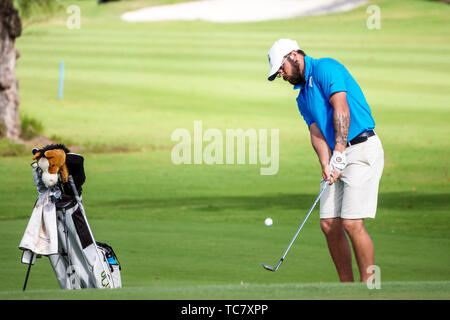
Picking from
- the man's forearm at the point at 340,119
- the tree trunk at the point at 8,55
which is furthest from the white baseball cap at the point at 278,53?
the tree trunk at the point at 8,55

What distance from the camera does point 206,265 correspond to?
8.93 meters

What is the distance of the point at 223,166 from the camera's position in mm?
20094

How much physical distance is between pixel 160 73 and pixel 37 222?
32150 millimetres

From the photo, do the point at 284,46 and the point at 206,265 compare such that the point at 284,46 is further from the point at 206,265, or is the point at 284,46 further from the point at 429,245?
the point at 429,245

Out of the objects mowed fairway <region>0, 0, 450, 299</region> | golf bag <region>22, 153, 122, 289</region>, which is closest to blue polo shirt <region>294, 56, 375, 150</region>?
mowed fairway <region>0, 0, 450, 299</region>

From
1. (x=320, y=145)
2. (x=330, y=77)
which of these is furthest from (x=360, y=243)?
(x=330, y=77)

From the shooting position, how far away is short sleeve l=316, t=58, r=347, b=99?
264 inches

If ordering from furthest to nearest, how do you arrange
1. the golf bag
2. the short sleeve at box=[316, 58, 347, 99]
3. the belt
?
the belt → the short sleeve at box=[316, 58, 347, 99] → the golf bag

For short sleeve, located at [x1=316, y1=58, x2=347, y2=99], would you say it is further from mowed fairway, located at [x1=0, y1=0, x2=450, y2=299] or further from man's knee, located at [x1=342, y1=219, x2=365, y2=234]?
mowed fairway, located at [x1=0, y1=0, x2=450, y2=299]

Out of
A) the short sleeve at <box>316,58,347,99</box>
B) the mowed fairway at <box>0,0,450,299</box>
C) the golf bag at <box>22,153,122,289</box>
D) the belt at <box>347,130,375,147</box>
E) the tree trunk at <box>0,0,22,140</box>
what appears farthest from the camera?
the tree trunk at <box>0,0,22,140</box>

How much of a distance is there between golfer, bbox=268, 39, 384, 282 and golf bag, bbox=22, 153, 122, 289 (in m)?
1.54

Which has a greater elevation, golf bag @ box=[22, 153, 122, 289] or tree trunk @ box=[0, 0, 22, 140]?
tree trunk @ box=[0, 0, 22, 140]
